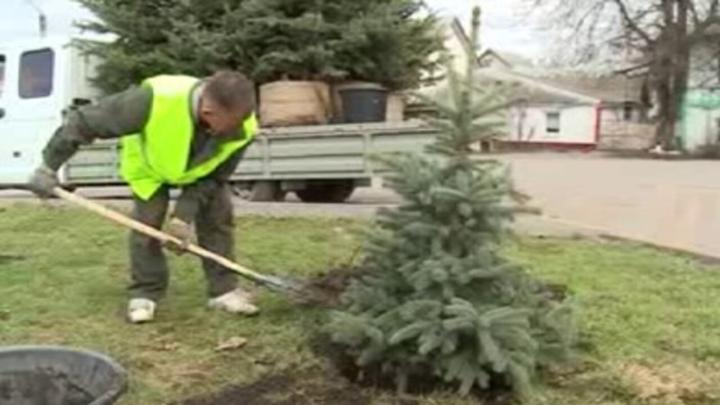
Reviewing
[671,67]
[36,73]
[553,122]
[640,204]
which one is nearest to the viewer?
[36,73]

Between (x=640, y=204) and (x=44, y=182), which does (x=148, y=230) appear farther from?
(x=640, y=204)

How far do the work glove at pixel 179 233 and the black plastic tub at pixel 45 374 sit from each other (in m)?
1.58

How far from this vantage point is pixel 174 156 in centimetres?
521

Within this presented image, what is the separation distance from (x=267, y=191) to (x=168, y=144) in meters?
8.11

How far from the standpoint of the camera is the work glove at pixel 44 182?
5004 mm

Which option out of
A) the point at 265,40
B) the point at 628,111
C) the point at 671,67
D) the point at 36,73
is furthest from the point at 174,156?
the point at 628,111

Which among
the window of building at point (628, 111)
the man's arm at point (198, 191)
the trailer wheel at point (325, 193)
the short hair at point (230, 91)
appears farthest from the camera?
the window of building at point (628, 111)

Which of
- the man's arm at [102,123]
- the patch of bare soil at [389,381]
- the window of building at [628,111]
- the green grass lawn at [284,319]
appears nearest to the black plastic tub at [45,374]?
the green grass lawn at [284,319]

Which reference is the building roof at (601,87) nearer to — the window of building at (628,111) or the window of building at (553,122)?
the window of building at (628,111)

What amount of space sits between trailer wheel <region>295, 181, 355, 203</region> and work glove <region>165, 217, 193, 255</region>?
8.12 metres

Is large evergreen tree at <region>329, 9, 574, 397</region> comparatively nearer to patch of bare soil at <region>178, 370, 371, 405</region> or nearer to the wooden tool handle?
patch of bare soil at <region>178, 370, 371, 405</region>

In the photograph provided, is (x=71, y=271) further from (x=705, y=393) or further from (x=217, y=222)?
(x=705, y=393)

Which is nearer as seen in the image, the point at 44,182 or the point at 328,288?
the point at 44,182

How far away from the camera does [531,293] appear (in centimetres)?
455
